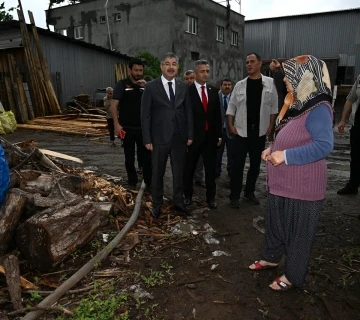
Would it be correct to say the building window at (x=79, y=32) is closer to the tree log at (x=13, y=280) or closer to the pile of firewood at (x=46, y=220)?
the pile of firewood at (x=46, y=220)

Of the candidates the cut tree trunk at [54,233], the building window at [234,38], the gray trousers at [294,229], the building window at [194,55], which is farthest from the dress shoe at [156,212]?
the building window at [234,38]

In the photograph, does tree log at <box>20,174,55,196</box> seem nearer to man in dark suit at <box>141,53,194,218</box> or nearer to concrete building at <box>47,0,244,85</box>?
man in dark suit at <box>141,53,194,218</box>

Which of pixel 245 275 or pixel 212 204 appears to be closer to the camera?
pixel 245 275

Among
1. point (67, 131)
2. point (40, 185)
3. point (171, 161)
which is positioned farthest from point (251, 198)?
point (67, 131)

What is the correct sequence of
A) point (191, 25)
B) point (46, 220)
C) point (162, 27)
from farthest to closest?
point (191, 25) → point (162, 27) → point (46, 220)

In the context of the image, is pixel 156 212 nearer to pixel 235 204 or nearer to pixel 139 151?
pixel 235 204

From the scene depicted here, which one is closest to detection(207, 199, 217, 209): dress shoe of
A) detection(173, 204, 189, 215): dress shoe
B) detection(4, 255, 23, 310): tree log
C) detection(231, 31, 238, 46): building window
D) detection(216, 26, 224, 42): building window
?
detection(173, 204, 189, 215): dress shoe

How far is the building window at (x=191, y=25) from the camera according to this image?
2355cm

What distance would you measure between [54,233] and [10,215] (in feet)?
2.17

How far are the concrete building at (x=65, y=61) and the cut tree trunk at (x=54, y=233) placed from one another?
14.2 m

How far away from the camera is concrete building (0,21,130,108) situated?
51.1ft

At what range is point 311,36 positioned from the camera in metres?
28.0

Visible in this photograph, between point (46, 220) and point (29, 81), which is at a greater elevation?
point (29, 81)

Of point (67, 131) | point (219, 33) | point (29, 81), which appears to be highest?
point (219, 33)
